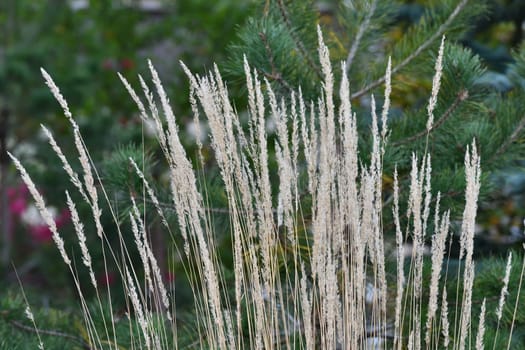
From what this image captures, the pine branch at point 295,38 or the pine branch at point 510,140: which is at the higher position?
the pine branch at point 295,38

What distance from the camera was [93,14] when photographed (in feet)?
17.2

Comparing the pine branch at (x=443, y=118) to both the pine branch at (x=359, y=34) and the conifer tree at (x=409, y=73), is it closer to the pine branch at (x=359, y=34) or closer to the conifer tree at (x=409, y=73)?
the conifer tree at (x=409, y=73)

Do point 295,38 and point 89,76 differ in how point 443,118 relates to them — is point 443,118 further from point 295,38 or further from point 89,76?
point 89,76

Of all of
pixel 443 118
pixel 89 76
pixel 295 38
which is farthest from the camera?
pixel 89 76

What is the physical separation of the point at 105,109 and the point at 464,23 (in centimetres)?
301

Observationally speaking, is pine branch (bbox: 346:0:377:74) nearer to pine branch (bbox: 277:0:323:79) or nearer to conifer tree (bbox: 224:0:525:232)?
conifer tree (bbox: 224:0:525:232)

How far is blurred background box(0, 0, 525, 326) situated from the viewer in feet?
14.0

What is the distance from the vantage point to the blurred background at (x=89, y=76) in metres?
4.28

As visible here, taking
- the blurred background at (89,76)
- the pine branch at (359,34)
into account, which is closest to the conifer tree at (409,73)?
the pine branch at (359,34)

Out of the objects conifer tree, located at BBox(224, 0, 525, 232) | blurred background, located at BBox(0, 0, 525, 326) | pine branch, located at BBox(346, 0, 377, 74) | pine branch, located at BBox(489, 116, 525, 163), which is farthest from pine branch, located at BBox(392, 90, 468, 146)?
blurred background, located at BBox(0, 0, 525, 326)

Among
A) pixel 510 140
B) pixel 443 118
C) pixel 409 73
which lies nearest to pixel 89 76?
pixel 409 73

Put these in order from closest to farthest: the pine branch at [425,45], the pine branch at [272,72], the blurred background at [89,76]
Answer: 1. the pine branch at [272,72]
2. the pine branch at [425,45]
3. the blurred background at [89,76]

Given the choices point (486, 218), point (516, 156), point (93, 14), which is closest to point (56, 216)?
point (93, 14)

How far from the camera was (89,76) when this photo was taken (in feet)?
15.0
